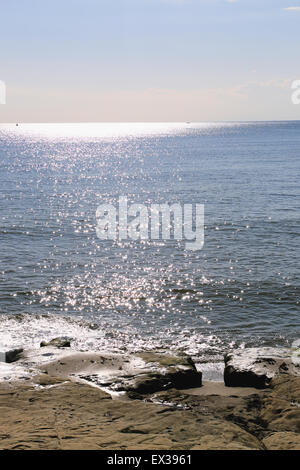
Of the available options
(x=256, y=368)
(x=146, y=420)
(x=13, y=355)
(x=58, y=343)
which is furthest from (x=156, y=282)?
(x=146, y=420)

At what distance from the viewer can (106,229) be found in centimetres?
4581

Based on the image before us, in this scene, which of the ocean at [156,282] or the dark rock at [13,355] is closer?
the dark rock at [13,355]

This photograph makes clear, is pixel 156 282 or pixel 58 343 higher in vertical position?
pixel 156 282

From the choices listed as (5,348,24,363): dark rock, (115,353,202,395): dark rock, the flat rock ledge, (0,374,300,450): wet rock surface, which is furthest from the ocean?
(0,374,300,450): wet rock surface

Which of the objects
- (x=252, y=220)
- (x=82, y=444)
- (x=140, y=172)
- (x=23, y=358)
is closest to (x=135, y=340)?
(x=23, y=358)

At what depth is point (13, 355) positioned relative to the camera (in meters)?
19.3

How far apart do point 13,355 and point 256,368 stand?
9816mm

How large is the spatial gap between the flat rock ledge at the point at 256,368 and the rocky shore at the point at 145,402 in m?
0.04

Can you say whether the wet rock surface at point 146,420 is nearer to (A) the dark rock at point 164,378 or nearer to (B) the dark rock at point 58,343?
(A) the dark rock at point 164,378

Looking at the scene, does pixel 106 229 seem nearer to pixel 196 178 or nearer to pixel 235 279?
pixel 235 279

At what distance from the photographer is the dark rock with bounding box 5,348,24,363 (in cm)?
1911

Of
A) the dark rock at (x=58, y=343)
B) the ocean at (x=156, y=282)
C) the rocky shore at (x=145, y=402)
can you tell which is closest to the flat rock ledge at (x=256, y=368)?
the rocky shore at (x=145, y=402)

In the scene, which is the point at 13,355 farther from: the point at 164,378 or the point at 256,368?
the point at 256,368

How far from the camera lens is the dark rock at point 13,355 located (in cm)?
1911
